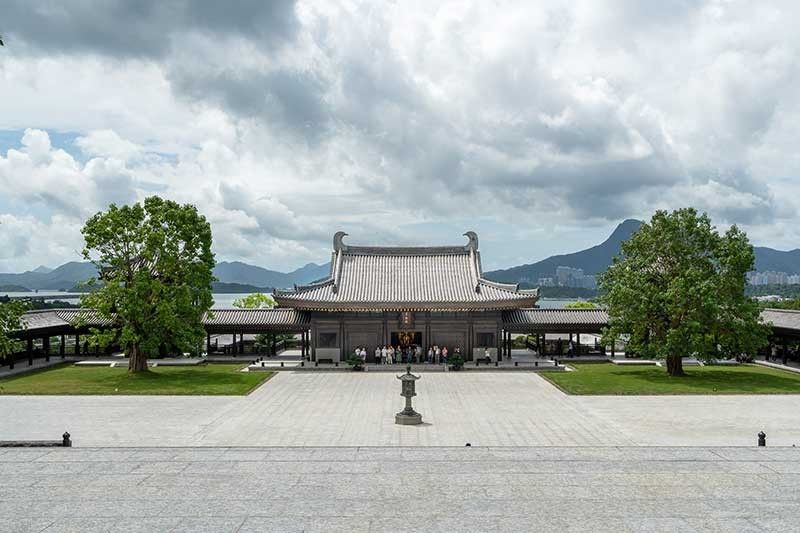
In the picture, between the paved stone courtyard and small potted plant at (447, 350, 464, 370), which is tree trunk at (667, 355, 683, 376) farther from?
small potted plant at (447, 350, 464, 370)

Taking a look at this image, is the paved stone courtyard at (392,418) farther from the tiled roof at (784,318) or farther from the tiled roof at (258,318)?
the tiled roof at (784,318)

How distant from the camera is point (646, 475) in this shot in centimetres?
1736

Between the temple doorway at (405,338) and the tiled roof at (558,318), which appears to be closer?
the temple doorway at (405,338)

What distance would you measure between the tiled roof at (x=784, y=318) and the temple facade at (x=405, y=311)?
16.4 metres

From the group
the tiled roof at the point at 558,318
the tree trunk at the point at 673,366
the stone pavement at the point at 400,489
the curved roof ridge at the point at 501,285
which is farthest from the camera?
the tiled roof at the point at 558,318

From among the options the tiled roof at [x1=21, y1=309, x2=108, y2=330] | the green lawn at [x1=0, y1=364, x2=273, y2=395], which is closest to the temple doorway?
the green lawn at [x1=0, y1=364, x2=273, y2=395]

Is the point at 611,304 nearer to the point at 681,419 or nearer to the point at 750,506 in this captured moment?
the point at 681,419

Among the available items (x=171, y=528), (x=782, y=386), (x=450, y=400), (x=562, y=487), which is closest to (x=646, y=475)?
(x=562, y=487)

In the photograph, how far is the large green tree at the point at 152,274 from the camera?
123 feet

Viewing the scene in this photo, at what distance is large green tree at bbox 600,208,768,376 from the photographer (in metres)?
36.1

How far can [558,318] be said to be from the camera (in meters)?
49.3

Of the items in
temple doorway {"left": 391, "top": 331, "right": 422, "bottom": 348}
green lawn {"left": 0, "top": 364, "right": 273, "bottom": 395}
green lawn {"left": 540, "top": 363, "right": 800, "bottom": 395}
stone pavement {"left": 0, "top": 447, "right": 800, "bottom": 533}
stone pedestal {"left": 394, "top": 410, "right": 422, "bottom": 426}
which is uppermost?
temple doorway {"left": 391, "top": 331, "right": 422, "bottom": 348}

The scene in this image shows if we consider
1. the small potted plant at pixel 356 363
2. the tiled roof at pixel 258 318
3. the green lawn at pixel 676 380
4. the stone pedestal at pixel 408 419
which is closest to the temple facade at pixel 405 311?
the tiled roof at pixel 258 318

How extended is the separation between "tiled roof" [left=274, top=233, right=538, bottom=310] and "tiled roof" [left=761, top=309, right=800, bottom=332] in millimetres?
16312
